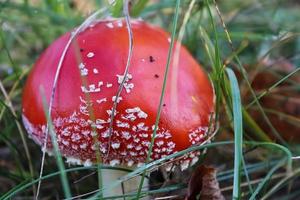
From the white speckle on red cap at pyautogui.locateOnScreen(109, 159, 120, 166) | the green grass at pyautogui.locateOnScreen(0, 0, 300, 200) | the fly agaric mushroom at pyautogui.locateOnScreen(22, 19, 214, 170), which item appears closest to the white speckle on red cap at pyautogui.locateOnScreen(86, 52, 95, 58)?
the fly agaric mushroom at pyautogui.locateOnScreen(22, 19, 214, 170)

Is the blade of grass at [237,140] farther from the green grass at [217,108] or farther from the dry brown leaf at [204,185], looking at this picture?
the dry brown leaf at [204,185]

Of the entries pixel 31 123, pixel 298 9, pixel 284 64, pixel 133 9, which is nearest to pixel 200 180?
pixel 31 123

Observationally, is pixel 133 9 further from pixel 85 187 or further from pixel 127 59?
pixel 85 187

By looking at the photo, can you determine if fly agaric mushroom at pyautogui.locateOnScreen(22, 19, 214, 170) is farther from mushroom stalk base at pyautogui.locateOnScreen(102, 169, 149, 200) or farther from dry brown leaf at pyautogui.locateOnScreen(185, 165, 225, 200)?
mushroom stalk base at pyautogui.locateOnScreen(102, 169, 149, 200)

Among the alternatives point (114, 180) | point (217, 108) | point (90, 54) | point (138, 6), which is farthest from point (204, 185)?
point (138, 6)

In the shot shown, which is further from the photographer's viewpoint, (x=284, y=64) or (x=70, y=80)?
(x=284, y=64)
